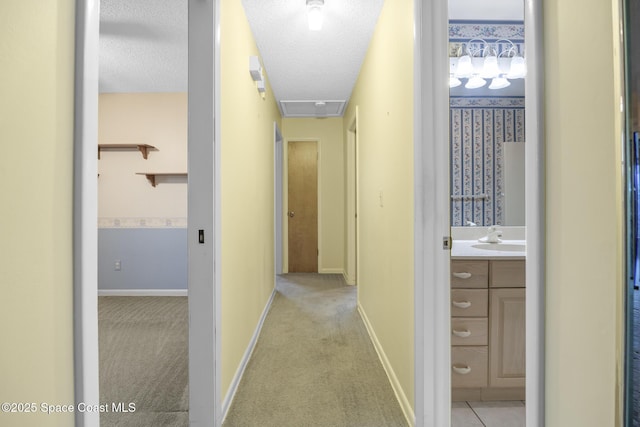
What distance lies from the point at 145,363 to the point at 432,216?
2.14 meters

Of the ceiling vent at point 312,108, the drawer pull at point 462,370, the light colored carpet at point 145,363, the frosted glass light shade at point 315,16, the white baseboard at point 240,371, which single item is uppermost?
the ceiling vent at point 312,108

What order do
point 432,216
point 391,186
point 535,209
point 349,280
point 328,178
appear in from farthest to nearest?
point 328,178
point 349,280
point 391,186
point 432,216
point 535,209

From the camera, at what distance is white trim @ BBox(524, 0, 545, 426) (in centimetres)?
82

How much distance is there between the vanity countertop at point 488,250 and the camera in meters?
1.92

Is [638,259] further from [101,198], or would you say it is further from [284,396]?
[101,198]

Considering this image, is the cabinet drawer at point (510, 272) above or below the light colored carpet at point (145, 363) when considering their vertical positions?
above

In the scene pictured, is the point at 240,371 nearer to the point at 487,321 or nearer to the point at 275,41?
the point at 487,321

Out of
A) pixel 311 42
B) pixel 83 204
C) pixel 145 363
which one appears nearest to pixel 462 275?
pixel 83 204

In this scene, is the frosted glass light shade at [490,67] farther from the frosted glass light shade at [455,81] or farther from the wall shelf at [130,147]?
the wall shelf at [130,147]

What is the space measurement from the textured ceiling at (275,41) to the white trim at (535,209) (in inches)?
68.6

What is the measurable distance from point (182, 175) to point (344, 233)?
2.48 meters

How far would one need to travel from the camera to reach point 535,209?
83 cm

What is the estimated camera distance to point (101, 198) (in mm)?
4484

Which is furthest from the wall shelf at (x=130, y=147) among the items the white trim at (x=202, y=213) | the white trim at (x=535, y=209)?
the white trim at (x=535, y=209)
